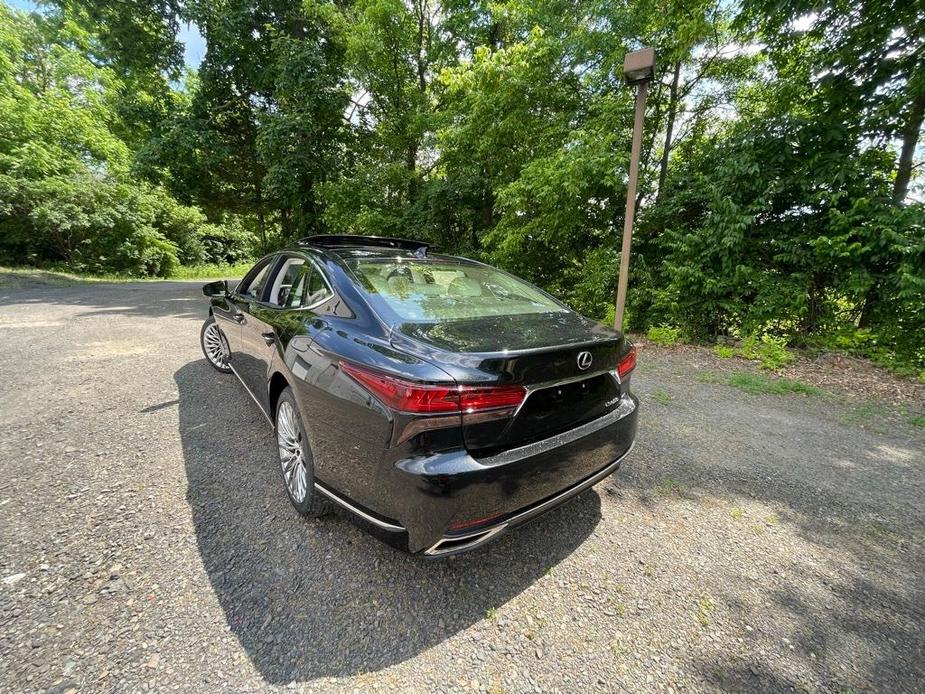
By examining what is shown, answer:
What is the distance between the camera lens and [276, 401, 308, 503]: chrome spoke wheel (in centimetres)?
211

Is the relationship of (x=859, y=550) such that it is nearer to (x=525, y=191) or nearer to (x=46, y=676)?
(x=46, y=676)

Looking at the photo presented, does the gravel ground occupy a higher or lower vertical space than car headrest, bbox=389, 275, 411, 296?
lower

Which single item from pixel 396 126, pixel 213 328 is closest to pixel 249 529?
pixel 213 328

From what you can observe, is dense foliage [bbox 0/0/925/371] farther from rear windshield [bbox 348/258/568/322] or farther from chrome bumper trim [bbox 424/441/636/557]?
chrome bumper trim [bbox 424/441/636/557]

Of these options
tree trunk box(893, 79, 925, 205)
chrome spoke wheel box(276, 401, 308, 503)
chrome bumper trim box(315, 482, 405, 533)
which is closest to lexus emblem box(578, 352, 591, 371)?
chrome bumper trim box(315, 482, 405, 533)

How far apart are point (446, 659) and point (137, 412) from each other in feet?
11.2

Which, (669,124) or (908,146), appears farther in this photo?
(669,124)

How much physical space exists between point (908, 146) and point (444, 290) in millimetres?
6974

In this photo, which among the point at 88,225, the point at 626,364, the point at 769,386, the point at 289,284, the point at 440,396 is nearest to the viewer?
the point at 440,396

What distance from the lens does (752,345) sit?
544 centimetres

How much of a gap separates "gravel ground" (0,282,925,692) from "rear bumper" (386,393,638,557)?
1.32ft

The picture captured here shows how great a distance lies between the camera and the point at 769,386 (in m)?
4.42

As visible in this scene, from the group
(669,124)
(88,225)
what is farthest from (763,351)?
(88,225)

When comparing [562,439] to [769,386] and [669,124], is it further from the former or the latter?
[669,124]
